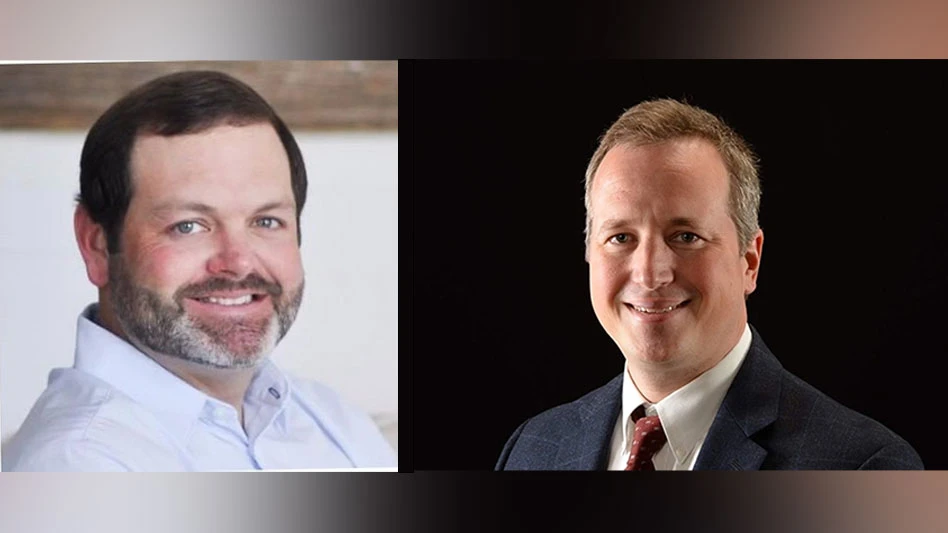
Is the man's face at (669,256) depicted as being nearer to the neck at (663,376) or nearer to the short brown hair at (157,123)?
the neck at (663,376)

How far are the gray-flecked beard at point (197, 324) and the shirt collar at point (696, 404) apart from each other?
1.06 metres

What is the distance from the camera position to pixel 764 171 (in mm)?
4008

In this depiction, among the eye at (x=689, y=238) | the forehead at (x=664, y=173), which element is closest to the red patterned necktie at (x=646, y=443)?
the eye at (x=689, y=238)

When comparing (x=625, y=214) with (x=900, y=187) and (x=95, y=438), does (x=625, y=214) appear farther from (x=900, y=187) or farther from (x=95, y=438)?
(x=95, y=438)

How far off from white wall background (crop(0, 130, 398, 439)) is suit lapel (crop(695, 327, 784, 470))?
34.4 inches

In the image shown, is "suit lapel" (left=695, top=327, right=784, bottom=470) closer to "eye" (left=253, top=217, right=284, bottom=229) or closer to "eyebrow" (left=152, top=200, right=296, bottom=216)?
"eye" (left=253, top=217, right=284, bottom=229)

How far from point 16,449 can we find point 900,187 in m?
2.52

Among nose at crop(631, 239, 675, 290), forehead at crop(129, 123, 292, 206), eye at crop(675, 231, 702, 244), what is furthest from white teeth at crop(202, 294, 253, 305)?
Result: eye at crop(675, 231, 702, 244)

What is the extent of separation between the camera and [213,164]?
4.05 metres

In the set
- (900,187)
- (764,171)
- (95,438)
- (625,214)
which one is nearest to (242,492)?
(95,438)

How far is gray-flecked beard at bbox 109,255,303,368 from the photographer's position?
4059 mm

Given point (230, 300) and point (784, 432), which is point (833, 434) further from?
point (230, 300)

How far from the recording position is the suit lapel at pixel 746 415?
3.99 m

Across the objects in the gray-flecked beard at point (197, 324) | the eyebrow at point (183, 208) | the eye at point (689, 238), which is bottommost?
the gray-flecked beard at point (197, 324)
